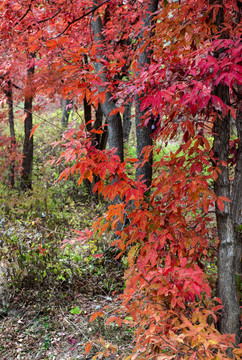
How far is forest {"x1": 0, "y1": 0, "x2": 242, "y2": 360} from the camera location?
1969 mm

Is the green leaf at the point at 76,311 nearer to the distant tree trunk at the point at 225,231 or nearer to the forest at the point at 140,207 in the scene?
the forest at the point at 140,207

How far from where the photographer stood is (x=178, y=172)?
2070 mm

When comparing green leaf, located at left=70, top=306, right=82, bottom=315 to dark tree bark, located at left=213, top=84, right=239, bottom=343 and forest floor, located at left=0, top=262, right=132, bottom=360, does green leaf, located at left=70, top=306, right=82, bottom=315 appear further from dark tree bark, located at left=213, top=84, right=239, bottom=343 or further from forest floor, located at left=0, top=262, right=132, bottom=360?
dark tree bark, located at left=213, top=84, right=239, bottom=343

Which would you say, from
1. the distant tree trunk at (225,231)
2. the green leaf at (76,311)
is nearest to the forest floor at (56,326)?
the green leaf at (76,311)

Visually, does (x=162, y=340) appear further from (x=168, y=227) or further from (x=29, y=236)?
(x=29, y=236)

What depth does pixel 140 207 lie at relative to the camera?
2541 millimetres

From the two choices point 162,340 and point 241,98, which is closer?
point 162,340

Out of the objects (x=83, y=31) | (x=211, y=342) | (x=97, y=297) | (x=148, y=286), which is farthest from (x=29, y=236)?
(x=83, y=31)

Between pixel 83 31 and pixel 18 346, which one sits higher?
pixel 83 31

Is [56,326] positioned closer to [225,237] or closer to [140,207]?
[140,207]

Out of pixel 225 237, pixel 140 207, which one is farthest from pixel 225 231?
pixel 140 207

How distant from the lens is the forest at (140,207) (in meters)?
1.97

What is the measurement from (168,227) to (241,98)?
1214mm

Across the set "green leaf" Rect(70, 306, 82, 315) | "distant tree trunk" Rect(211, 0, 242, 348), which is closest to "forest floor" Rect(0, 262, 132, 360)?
"green leaf" Rect(70, 306, 82, 315)
